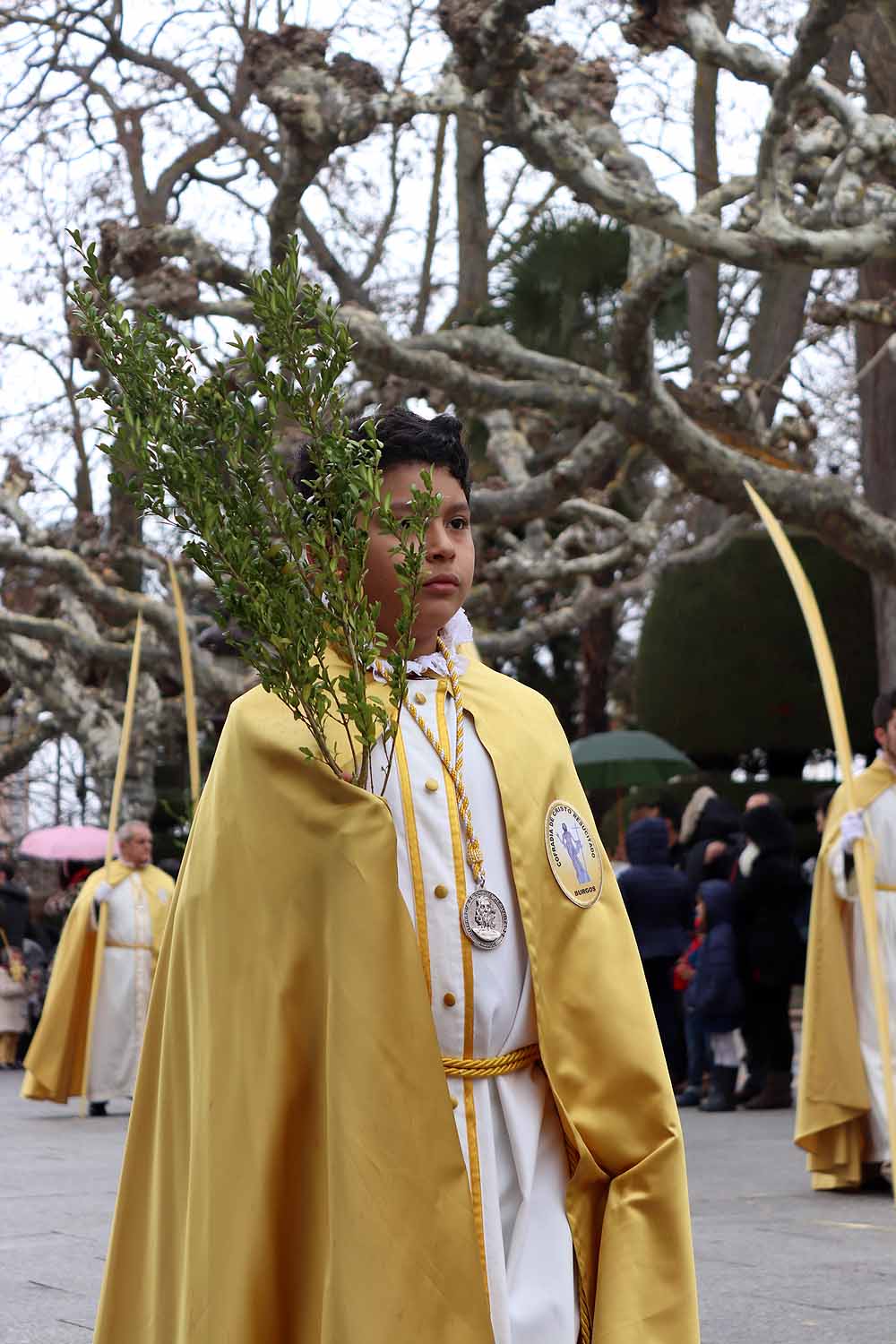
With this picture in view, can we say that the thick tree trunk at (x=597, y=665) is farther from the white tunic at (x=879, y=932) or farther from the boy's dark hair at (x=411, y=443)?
the boy's dark hair at (x=411, y=443)

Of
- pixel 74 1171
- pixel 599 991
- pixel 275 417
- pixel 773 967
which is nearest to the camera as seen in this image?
pixel 275 417

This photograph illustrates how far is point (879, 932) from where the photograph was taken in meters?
8.40

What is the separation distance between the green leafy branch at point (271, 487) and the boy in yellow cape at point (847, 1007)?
19.1ft

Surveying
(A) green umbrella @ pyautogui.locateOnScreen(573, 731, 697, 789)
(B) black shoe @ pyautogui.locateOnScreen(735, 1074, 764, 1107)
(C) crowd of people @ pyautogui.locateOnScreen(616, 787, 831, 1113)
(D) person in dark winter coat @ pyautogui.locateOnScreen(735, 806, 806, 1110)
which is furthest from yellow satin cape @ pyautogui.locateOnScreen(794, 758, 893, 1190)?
(A) green umbrella @ pyautogui.locateOnScreen(573, 731, 697, 789)

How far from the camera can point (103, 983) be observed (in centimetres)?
1344

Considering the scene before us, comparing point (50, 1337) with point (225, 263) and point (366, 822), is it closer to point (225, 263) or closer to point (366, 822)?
point (366, 822)

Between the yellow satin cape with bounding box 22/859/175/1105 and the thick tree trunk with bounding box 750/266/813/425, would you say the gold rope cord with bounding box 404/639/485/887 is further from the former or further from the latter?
the thick tree trunk with bounding box 750/266/813/425

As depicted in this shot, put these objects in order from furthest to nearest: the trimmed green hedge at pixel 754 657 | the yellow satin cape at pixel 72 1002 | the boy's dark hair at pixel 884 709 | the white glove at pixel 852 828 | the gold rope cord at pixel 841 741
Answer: the trimmed green hedge at pixel 754 657 < the yellow satin cape at pixel 72 1002 < the boy's dark hair at pixel 884 709 < the white glove at pixel 852 828 < the gold rope cord at pixel 841 741

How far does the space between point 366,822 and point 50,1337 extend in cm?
339

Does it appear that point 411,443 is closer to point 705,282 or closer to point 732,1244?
point 732,1244

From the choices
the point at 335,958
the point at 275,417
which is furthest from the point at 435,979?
the point at 275,417

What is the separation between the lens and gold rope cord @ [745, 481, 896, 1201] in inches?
248

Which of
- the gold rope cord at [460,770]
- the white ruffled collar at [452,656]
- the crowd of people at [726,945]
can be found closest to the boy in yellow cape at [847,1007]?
the crowd of people at [726,945]

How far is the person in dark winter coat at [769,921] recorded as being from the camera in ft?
37.4
